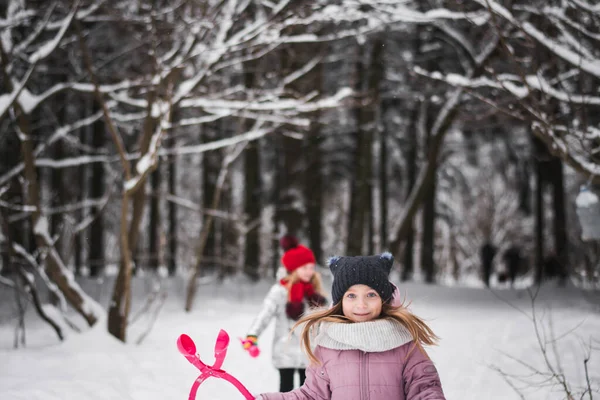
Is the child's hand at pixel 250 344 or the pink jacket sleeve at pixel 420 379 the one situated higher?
the pink jacket sleeve at pixel 420 379

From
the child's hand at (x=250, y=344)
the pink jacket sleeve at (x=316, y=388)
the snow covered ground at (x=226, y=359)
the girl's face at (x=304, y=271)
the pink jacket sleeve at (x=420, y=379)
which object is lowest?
the snow covered ground at (x=226, y=359)

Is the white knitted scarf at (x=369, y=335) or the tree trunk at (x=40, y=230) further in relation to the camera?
the tree trunk at (x=40, y=230)

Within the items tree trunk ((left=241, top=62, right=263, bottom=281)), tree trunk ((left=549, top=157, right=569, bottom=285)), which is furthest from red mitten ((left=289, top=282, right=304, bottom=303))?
tree trunk ((left=549, top=157, right=569, bottom=285))

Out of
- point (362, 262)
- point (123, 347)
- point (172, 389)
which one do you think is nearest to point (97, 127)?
point (123, 347)

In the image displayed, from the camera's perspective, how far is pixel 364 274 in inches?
98.6

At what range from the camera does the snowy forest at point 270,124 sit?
5.67 m

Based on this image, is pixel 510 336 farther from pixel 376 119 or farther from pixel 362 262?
pixel 376 119

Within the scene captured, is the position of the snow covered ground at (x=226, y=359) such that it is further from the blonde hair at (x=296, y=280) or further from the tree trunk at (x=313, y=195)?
the tree trunk at (x=313, y=195)

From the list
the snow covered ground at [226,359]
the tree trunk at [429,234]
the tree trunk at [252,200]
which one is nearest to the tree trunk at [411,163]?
the tree trunk at [429,234]

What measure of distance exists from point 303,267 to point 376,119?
10.5m

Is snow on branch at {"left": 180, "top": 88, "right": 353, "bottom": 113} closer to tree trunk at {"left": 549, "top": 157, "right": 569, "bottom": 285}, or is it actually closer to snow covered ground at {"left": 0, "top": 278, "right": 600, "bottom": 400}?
snow covered ground at {"left": 0, "top": 278, "right": 600, "bottom": 400}

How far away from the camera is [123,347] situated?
5855 millimetres

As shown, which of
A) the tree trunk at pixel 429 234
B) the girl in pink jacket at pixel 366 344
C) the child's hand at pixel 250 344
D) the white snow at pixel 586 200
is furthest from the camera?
the tree trunk at pixel 429 234

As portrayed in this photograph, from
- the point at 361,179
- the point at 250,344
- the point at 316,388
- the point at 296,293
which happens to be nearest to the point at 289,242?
the point at 296,293
